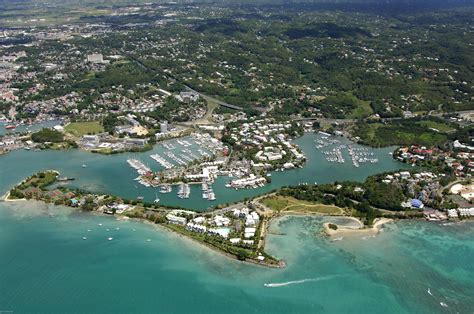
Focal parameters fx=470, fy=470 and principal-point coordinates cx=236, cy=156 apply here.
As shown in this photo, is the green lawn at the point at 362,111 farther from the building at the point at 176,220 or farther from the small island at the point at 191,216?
the building at the point at 176,220

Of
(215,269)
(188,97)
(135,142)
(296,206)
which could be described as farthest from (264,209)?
(188,97)

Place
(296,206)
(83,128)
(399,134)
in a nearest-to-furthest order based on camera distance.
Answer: (296,206), (399,134), (83,128)

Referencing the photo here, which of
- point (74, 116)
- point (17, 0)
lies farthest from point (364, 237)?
point (17, 0)

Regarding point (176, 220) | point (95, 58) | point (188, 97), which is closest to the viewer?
point (176, 220)

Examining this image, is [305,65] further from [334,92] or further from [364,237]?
[364,237]

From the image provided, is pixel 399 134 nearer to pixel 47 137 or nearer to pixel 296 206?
pixel 296 206

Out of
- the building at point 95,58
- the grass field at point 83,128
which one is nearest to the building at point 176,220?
the grass field at point 83,128
